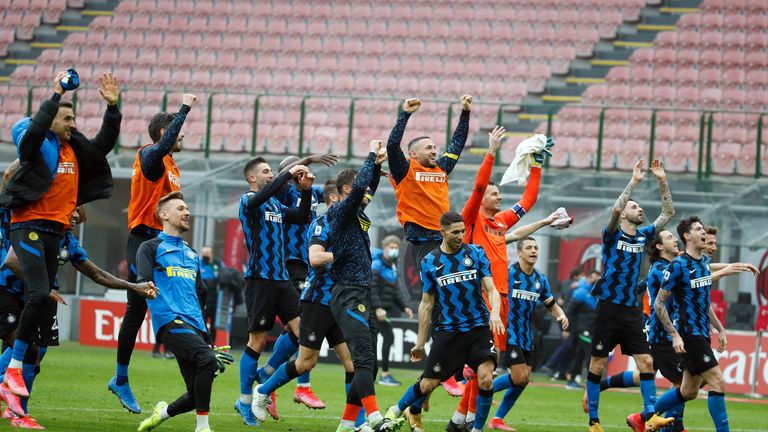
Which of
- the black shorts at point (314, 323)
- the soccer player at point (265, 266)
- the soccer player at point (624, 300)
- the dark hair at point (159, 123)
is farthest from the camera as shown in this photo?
the soccer player at point (624, 300)

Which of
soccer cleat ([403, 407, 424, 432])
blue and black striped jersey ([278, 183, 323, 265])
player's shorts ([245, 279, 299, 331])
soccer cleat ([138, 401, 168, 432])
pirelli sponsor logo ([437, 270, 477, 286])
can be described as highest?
blue and black striped jersey ([278, 183, 323, 265])

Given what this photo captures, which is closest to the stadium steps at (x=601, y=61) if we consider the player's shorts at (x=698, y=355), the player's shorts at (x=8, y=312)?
the player's shorts at (x=698, y=355)

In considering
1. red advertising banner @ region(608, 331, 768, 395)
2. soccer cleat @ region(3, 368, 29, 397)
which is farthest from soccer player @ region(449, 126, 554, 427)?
red advertising banner @ region(608, 331, 768, 395)

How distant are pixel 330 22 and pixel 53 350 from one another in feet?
37.8

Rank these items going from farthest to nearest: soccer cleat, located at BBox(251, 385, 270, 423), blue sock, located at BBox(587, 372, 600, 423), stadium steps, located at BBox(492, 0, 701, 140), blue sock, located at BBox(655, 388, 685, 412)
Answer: stadium steps, located at BBox(492, 0, 701, 140) < blue sock, located at BBox(587, 372, 600, 423) < blue sock, located at BBox(655, 388, 685, 412) < soccer cleat, located at BBox(251, 385, 270, 423)

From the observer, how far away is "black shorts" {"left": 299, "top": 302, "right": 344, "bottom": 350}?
10.5m

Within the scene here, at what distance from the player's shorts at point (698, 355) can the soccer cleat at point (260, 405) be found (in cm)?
394

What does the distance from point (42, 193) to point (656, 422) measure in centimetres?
582

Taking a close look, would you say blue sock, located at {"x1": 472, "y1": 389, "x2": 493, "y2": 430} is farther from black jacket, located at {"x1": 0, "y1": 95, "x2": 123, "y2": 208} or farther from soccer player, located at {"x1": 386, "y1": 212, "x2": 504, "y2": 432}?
black jacket, located at {"x1": 0, "y1": 95, "x2": 123, "y2": 208}

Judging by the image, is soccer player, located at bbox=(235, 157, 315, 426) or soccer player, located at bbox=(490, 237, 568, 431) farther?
soccer player, located at bbox=(490, 237, 568, 431)

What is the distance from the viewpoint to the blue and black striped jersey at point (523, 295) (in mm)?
12306

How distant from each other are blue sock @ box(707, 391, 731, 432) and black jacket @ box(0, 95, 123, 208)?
574 centimetres

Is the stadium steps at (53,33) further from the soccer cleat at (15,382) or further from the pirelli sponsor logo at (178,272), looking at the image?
the pirelli sponsor logo at (178,272)

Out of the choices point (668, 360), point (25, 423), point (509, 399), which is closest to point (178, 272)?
point (25, 423)
